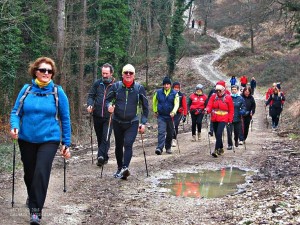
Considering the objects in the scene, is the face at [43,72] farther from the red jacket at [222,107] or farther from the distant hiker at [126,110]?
the red jacket at [222,107]

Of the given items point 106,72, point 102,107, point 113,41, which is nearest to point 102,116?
point 102,107

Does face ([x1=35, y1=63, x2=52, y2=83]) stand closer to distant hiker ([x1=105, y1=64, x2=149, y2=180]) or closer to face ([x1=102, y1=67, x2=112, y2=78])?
distant hiker ([x1=105, y1=64, x2=149, y2=180])

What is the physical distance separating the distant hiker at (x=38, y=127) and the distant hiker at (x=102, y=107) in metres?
4.33

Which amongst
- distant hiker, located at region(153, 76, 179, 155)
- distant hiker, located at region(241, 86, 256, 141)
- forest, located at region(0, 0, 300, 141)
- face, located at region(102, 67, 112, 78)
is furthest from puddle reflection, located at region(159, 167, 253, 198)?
forest, located at region(0, 0, 300, 141)

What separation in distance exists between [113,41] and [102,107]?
3116 cm

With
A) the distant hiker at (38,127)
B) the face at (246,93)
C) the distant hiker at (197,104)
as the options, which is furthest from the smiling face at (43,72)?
the face at (246,93)

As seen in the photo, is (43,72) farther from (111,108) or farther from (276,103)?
(276,103)

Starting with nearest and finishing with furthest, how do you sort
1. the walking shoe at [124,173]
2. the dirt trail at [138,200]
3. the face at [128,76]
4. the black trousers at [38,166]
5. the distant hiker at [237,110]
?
1. the black trousers at [38,166]
2. the dirt trail at [138,200]
3. the face at [128,76]
4. the walking shoe at [124,173]
5. the distant hiker at [237,110]

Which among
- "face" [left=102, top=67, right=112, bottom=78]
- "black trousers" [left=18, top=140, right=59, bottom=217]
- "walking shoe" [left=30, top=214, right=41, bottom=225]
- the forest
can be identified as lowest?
"walking shoe" [left=30, top=214, right=41, bottom=225]

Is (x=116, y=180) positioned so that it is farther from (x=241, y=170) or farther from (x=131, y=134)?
(x=241, y=170)

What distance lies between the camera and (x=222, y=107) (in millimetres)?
12562

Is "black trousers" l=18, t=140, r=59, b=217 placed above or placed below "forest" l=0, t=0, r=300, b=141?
below

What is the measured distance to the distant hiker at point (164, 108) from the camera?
1290 centimetres

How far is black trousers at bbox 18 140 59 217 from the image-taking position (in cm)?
591
